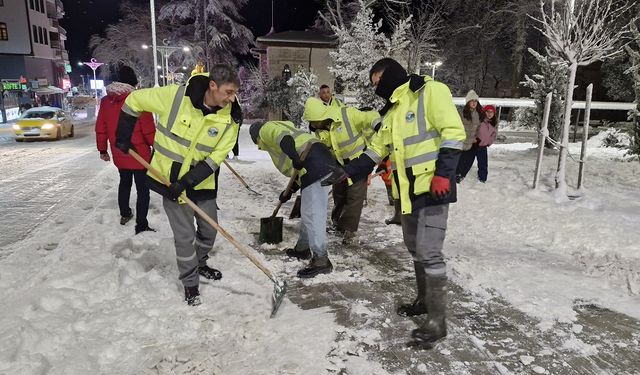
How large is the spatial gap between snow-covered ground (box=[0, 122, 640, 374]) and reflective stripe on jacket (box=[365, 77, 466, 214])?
1178 mm

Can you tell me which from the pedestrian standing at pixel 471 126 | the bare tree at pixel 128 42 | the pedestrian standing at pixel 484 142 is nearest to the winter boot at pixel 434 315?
the pedestrian standing at pixel 471 126

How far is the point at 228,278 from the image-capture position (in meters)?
4.43

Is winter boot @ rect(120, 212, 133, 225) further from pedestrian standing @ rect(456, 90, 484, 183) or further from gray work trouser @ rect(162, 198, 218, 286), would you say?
pedestrian standing @ rect(456, 90, 484, 183)

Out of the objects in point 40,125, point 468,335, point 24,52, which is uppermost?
point 24,52

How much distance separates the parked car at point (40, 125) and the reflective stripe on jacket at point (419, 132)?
17.1 metres

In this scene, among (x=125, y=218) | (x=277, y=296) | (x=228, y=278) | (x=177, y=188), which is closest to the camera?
(x=177, y=188)

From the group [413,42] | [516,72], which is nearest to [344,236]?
[413,42]

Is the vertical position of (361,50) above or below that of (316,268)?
above

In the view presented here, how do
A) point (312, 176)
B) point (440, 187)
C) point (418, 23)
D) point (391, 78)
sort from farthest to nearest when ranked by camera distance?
point (418, 23) → point (312, 176) → point (391, 78) → point (440, 187)

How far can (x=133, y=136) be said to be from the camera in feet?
18.1

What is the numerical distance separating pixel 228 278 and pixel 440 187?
2252 mm

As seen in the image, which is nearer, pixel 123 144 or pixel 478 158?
pixel 123 144

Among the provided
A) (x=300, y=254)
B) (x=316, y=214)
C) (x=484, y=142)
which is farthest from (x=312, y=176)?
(x=484, y=142)

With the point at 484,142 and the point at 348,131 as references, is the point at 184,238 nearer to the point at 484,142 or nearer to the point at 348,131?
the point at 348,131
